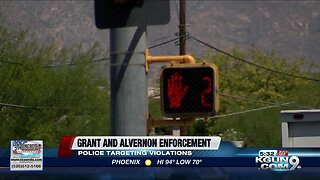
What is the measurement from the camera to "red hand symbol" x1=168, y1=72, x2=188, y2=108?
8.14 metres

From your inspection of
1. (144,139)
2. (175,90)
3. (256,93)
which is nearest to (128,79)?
(175,90)

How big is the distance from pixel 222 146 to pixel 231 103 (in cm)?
5380

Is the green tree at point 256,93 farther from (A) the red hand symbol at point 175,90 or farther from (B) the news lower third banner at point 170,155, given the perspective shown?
(A) the red hand symbol at point 175,90

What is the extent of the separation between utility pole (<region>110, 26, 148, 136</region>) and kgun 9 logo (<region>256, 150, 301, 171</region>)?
5.29ft

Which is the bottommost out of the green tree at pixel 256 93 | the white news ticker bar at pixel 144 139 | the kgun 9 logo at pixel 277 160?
the green tree at pixel 256 93

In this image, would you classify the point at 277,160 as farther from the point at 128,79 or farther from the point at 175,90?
the point at 128,79

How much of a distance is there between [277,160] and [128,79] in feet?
6.85

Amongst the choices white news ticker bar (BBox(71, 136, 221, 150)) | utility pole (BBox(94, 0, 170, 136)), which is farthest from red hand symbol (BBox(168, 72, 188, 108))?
utility pole (BBox(94, 0, 170, 136))

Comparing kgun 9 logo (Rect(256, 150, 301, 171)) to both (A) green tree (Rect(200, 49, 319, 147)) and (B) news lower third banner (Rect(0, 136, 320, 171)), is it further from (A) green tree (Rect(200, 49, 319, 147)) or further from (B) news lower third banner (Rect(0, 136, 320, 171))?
(A) green tree (Rect(200, 49, 319, 147))

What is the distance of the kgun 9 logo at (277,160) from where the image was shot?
8547 mm

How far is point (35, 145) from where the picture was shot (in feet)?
29.2

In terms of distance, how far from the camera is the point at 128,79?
286 inches

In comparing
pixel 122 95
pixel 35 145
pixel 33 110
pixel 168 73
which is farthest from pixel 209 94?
pixel 33 110

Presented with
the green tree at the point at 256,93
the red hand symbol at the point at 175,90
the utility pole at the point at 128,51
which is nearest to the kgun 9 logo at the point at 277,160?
the red hand symbol at the point at 175,90
